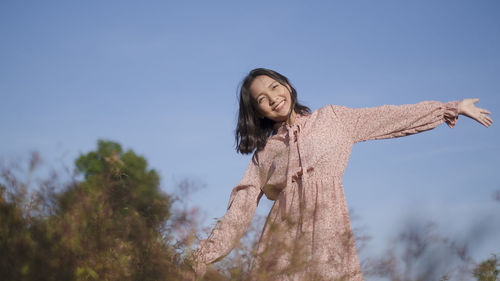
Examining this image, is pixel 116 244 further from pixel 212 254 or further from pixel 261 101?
pixel 261 101

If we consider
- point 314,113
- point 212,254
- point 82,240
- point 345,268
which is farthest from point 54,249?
point 314,113

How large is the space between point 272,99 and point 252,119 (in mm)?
271

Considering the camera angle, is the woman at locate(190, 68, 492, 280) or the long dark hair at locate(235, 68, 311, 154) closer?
the woman at locate(190, 68, 492, 280)

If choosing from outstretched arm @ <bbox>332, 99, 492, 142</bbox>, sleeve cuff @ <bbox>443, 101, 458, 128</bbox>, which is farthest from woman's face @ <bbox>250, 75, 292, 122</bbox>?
sleeve cuff @ <bbox>443, 101, 458, 128</bbox>

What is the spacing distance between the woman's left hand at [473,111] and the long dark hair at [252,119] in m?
1.03

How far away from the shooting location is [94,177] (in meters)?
1.34

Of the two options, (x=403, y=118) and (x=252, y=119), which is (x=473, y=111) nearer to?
(x=403, y=118)

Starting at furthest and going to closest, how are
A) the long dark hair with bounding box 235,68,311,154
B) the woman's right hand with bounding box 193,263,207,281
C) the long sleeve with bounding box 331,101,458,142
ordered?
1. the long dark hair with bounding box 235,68,311,154
2. the long sleeve with bounding box 331,101,458,142
3. the woman's right hand with bounding box 193,263,207,281

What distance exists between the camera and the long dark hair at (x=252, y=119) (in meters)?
3.57

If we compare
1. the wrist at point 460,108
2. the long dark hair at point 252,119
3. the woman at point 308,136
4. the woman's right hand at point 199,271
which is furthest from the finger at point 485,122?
the woman's right hand at point 199,271

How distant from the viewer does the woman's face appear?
344 cm

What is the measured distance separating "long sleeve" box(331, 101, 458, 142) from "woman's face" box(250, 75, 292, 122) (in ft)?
1.41

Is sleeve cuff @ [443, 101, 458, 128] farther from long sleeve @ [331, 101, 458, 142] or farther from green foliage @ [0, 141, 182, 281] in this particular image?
green foliage @ [0, 141, 182, 281]

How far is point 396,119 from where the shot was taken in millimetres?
3100
